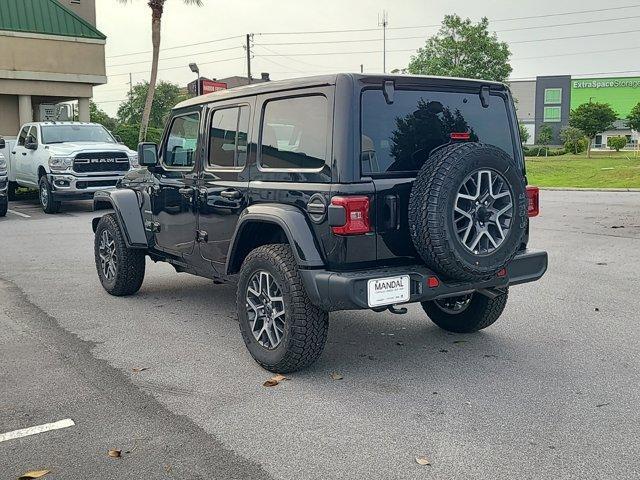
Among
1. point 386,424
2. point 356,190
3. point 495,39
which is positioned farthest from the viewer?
point 495,39

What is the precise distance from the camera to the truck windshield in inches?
656

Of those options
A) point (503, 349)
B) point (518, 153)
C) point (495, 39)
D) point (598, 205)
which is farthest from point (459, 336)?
point (495, 39)

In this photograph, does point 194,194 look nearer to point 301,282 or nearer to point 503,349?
point 301,282

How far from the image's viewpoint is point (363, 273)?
4367 mm

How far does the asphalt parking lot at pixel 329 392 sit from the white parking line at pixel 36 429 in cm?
5

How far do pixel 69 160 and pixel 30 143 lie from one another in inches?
74.9

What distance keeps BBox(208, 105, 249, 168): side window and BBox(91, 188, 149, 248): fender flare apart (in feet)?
4.75

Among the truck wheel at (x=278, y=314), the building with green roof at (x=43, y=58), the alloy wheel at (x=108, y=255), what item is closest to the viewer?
the truck wheel at (x=278, y=314)

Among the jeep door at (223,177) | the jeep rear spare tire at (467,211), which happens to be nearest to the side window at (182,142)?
the jeep door at (223,177)

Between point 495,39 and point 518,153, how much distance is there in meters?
66.1

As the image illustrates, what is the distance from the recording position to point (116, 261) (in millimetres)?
7094

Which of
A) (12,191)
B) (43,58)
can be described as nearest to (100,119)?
(43,58)

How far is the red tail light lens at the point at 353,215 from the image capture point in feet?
14.0

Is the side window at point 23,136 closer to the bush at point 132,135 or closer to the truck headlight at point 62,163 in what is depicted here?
the truck headlight at point 62,163
